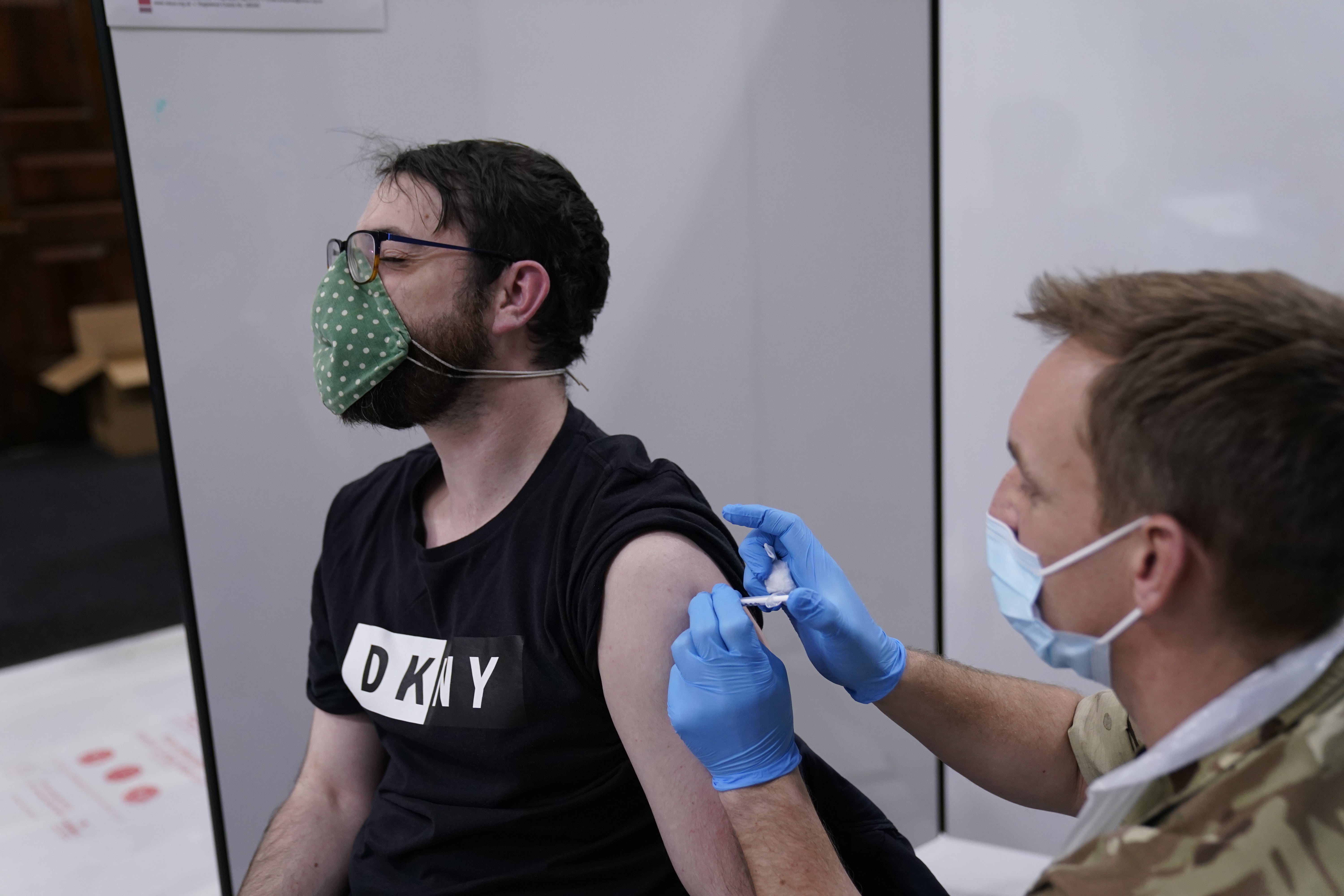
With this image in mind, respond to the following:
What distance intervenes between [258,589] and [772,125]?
118cm

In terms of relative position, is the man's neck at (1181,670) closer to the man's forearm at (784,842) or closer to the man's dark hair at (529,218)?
the man's forearm at (784,842)

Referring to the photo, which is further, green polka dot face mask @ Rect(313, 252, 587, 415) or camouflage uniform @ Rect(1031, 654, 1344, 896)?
green polka dot face mask @ Rect(313, 252, 587, 415)

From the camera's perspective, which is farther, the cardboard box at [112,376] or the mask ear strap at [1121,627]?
the cardboard box at [112,376]

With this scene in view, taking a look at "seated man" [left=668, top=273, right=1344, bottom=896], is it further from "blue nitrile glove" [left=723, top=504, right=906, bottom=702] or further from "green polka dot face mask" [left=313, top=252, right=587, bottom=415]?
"green polka dot face mask" [left=313, top=252, right=587, bottom=415]

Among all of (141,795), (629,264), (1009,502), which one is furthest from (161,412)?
(141,795)

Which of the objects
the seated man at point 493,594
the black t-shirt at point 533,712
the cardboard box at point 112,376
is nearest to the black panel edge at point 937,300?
the seated man at point 493,594

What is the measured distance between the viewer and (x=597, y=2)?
1.80 meters

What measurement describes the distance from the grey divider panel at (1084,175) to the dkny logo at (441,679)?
4.13 feet

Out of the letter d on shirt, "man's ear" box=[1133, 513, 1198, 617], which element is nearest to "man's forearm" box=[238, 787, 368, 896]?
the letter d on shirt

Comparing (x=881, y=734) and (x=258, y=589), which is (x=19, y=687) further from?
(x=881, y=734)

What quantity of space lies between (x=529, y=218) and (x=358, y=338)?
250 mm

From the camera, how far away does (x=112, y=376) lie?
477 cm

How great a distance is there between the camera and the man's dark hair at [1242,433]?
0.79 metres

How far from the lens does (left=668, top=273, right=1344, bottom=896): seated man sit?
2.58 feet
